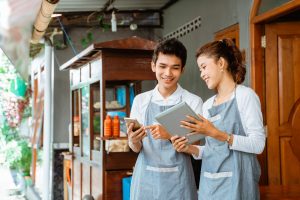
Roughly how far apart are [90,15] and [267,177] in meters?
4.15

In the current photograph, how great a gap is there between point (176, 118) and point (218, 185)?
1.22 ft

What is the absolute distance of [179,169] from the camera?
8.06 ft

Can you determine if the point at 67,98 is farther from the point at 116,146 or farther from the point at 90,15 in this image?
the point at 116,146

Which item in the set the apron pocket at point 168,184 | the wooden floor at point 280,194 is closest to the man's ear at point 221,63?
the apron pocket at point 168,184

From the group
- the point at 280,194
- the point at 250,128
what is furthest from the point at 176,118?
the point at 280,194

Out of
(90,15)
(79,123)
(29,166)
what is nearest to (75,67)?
(79,123)

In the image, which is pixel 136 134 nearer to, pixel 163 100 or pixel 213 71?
pixel 163 100

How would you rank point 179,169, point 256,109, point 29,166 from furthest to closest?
point 29,166 < point 179,169 < point 256,109

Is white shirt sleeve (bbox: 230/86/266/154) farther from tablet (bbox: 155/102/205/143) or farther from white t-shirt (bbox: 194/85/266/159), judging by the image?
tablet (bbox: 155/102/205/143)

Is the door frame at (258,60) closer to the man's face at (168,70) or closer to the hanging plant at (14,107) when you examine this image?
the man's face at (168,70)

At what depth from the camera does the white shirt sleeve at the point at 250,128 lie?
79.2 inches

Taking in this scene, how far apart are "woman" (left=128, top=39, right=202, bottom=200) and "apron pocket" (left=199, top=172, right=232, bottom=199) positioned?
0.29 metres

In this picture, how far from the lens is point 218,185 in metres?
2.12

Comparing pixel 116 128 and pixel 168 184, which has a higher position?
pixel 116 128
